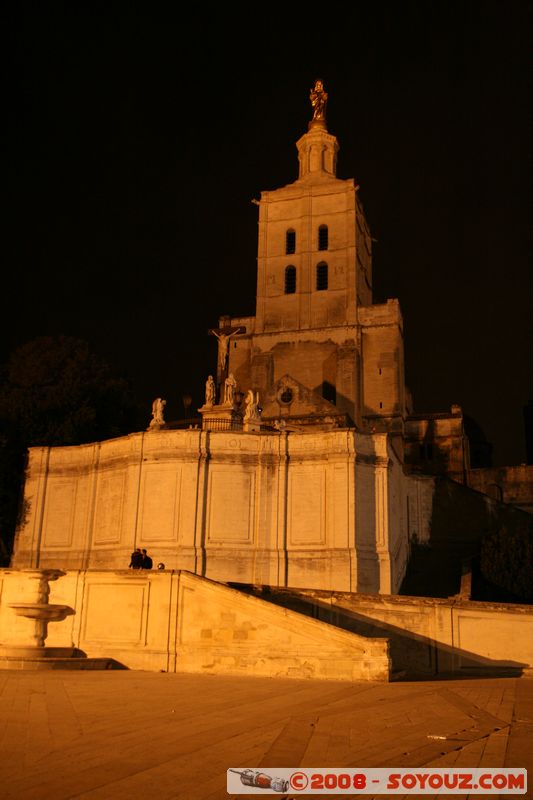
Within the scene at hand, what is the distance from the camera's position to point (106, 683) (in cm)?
1583

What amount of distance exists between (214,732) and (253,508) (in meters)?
25.2

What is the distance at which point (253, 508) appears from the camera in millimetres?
35125

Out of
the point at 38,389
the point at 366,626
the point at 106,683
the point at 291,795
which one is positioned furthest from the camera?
the point at 38,389

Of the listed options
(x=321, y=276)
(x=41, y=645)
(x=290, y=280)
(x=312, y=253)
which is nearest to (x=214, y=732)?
(x=41, y=645)

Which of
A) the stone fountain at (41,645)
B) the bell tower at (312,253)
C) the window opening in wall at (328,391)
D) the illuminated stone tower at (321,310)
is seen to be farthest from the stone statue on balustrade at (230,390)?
the bell tower at (312,253)

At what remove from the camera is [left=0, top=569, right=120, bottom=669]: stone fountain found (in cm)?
1883

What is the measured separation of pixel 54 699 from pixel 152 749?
4.71 meters

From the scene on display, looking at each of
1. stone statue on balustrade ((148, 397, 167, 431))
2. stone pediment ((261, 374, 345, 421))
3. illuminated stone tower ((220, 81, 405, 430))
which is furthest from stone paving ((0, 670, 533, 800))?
illuminated stone tower ((220, 81, 405, 430))

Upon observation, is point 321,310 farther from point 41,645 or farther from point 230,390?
point 41,645

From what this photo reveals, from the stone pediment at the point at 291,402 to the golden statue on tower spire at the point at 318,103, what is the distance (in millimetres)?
31628

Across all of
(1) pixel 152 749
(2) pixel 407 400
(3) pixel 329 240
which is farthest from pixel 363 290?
(1) pixel 152 749

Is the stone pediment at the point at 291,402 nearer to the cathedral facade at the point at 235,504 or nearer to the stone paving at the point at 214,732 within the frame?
the cathedral facade at the point at 235,504

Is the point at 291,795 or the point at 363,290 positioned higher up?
the point at 363,290

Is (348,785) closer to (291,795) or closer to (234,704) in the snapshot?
(291,795)
